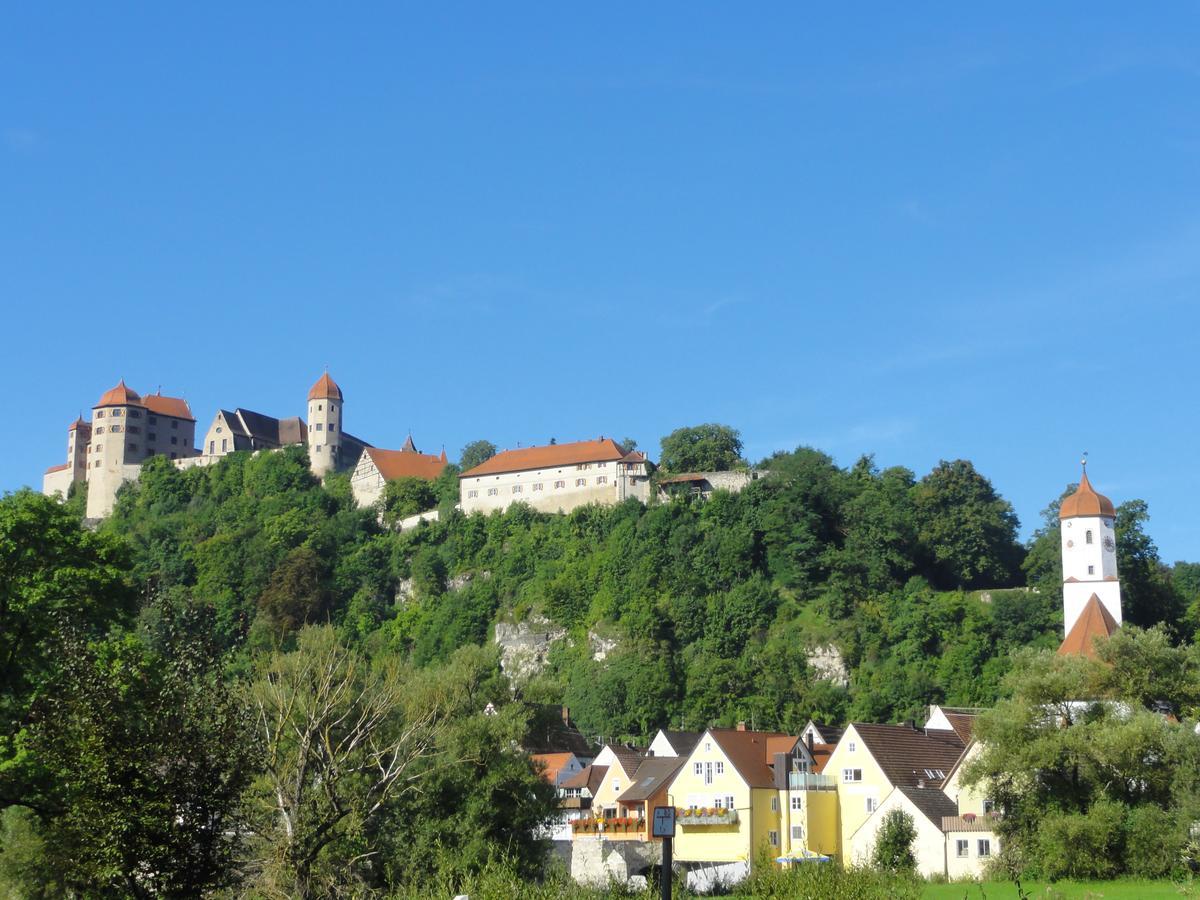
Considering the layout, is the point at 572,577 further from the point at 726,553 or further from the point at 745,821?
the point at 745,821

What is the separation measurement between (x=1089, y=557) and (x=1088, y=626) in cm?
698

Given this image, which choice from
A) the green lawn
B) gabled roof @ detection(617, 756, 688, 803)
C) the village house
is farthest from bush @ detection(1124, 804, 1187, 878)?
the village house

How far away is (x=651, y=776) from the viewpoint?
63656 mm

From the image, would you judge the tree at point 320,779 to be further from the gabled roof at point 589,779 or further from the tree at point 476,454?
the tree at point 476,454

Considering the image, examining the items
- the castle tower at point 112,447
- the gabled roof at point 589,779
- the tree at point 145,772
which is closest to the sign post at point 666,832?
the tree at point 145,772

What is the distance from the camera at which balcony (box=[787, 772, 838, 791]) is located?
57.2 meters

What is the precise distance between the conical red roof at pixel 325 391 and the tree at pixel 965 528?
186 feet

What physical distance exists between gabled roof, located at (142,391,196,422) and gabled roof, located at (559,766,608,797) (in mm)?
79735

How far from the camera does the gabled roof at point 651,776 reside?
61531mm

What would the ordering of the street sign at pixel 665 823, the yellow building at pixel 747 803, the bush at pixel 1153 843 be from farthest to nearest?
1. the yellow building at pixel 747 803
2. the bush at pixel 1153 843
3. the street sign at pixel 665 823

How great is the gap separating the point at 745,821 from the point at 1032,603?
105 feet

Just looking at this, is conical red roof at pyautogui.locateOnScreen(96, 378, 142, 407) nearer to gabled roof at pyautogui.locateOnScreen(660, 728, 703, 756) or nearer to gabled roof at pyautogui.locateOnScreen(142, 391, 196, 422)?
gabled roof at pyautogui.locateOnScreen(142, 391, 196, 422)

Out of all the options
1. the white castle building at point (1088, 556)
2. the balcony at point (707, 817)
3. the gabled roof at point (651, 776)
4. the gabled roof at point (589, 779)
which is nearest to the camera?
the balcony at point (707, 817)

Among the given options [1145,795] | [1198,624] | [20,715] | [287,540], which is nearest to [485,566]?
[287,540]
